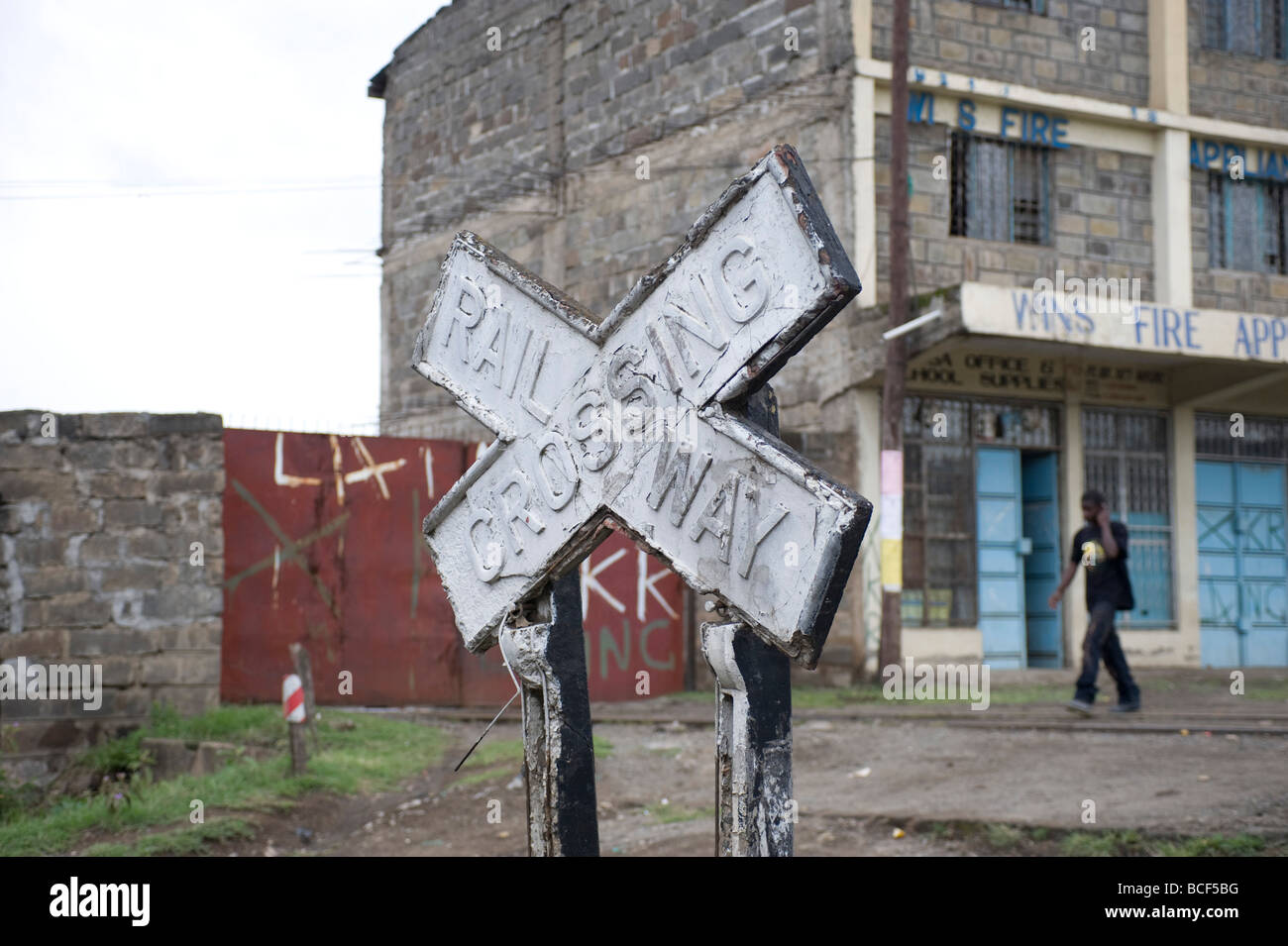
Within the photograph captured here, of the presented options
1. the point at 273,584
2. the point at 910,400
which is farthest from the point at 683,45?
the point at 273,584

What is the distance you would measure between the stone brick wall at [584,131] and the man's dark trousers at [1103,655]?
538 cm

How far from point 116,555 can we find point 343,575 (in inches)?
90.2

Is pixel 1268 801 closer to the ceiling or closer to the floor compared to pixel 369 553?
closer to the floor

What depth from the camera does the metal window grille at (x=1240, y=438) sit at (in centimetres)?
1465

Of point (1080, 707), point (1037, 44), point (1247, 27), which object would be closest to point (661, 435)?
point (1080, 707)

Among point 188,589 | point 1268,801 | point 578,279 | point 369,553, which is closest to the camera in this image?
point 1268,801

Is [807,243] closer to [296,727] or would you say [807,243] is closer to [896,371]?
[296,727]

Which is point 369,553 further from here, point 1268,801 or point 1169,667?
point 1169,667

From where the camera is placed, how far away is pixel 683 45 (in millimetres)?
14062

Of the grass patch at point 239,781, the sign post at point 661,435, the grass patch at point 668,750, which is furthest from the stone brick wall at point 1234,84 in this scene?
the sign post at point 661,435

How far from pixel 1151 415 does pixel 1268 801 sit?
980 centimetres

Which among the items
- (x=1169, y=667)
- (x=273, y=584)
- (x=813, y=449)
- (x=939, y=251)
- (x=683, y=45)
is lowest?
(x=1169, y=667)

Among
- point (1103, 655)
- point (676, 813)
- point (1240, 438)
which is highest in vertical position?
point (1240, 438)

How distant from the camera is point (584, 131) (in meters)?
15.3
